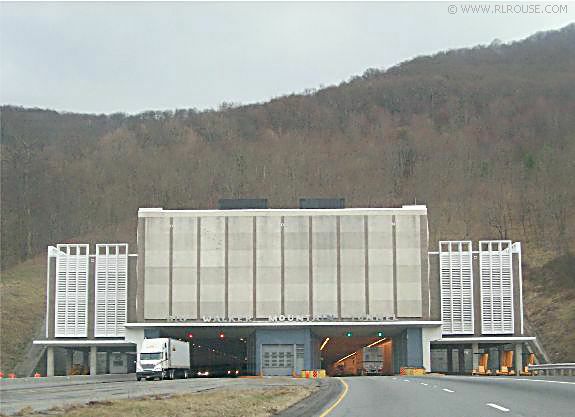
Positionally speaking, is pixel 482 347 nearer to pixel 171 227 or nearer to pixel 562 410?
pixel 171 227

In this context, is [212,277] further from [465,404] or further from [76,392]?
[465,404]

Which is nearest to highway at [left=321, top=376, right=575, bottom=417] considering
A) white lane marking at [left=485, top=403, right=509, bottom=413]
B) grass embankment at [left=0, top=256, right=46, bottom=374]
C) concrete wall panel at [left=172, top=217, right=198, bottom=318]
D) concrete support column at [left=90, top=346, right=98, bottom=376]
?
white lane marking at [left=485, top=403, right=509, bottom=413]

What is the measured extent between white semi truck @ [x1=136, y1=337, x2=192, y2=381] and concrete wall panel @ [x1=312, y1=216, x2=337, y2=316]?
17.2 metres

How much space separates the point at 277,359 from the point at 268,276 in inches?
343

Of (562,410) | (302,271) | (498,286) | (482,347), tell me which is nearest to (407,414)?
(562,410)

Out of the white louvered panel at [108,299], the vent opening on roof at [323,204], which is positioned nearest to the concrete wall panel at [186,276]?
the white louvered panel at [108,299]

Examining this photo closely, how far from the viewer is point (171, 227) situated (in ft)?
289

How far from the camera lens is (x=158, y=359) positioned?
2793 inches

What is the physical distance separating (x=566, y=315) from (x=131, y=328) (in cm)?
5867

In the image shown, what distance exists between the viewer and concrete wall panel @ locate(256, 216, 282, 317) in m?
87.1

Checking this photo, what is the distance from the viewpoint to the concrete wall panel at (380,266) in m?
86.6

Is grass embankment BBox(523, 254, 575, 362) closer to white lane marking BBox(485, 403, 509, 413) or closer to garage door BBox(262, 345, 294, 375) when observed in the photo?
garage door BBox(262, 345, 294, 375)

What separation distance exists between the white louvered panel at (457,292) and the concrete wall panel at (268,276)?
18.2 metres

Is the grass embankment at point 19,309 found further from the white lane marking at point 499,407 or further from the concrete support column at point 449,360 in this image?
the white lane marking at point 499,407
